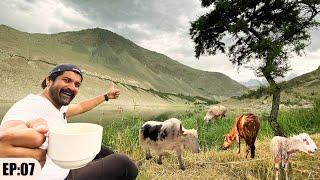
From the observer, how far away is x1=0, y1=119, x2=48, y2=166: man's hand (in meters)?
1.75

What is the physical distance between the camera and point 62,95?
8.76ft

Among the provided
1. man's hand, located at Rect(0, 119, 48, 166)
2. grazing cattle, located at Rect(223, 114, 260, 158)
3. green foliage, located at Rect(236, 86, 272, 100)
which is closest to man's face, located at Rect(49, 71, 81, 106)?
man's hand, located at Rect(0, 119, 48, 166)

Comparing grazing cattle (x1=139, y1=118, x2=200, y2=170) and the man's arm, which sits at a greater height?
the man's arm

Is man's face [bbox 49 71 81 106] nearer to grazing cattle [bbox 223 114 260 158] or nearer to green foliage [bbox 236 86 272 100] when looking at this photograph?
grazing cattle [bbox 223 114 260 158]

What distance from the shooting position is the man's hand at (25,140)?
1.75m

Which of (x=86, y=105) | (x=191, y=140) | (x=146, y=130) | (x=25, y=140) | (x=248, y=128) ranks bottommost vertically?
(x=191, y=140)

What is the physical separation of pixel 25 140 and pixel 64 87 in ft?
2.99

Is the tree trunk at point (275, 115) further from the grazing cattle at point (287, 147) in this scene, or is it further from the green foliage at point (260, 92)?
the grazing cattle at point (287, 147)

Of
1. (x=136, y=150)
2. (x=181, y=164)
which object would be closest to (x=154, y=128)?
(x=181, y=164)

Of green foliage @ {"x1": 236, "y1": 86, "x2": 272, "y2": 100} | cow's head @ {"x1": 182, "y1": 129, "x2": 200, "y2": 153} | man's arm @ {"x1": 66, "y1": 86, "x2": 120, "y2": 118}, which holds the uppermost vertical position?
green foliage @ {"x1": 236, "y1": 86, "x2": 272, "y2": 100}

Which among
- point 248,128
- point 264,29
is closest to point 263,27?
point 264,29

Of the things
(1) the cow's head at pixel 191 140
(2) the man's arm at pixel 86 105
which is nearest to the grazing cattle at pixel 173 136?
(1) the cow's head at pixel 191 140

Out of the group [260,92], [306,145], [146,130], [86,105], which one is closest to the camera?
[86,105]

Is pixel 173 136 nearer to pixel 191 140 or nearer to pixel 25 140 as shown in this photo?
pixel 191 140
